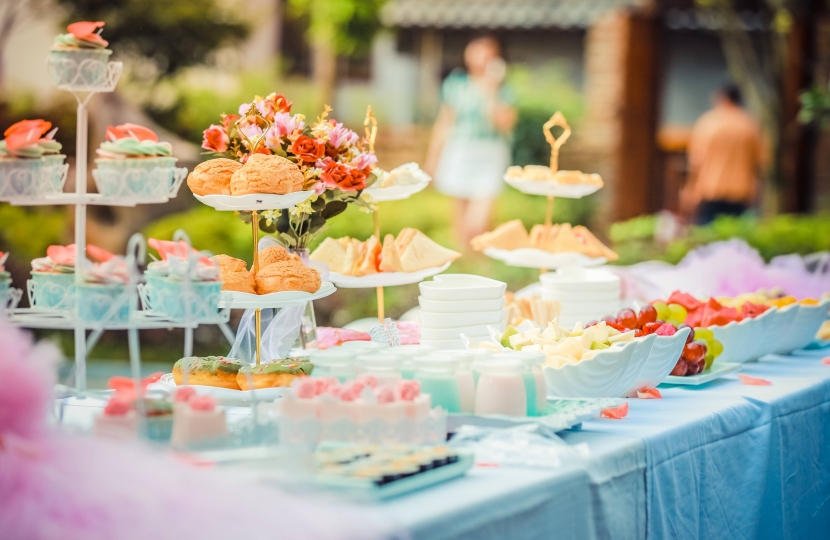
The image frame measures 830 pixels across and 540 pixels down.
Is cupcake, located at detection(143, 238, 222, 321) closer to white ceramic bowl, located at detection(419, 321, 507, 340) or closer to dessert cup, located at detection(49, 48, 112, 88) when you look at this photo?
dessert cup, located at detection(49, 48, 112, 88)

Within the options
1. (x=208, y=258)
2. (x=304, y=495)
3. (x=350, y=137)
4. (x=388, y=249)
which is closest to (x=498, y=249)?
(x=388, y=249)

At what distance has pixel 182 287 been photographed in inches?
71.8

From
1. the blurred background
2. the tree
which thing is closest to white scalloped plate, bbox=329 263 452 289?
the blurred background

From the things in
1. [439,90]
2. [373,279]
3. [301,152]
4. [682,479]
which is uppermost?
[439,90]

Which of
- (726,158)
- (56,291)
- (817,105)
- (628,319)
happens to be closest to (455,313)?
(628,319)

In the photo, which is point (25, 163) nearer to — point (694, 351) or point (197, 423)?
point (197, 423)

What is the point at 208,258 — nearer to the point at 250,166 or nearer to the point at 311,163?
the point at 250,166

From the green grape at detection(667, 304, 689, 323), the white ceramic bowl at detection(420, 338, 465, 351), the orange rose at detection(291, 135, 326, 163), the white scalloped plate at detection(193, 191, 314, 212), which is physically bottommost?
the white ceramic bowl at detection(420, 338, 465, 351)

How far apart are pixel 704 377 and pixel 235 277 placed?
118 centimetres

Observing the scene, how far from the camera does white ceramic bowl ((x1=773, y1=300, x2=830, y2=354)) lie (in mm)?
3068

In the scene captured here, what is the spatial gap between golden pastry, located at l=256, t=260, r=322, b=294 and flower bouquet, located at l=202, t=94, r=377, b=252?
22 centimetres

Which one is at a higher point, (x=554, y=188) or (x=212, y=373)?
(x=554, y=188)

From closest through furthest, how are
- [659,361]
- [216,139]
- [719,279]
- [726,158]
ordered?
[659,361] → [216,139] → [719,279] → [726,158]

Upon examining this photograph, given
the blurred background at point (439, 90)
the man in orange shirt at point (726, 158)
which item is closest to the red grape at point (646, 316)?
the blurred background at point (439, 90)
